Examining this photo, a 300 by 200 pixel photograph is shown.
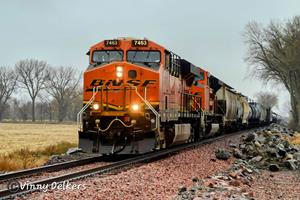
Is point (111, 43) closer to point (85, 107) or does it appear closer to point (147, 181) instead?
point (85, 107)

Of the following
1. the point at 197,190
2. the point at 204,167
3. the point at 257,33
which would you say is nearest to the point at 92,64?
the point at 204,167

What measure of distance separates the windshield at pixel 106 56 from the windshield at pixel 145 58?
13.7 inches

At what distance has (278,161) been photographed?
17.3 m

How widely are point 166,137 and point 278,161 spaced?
4991 millimetres

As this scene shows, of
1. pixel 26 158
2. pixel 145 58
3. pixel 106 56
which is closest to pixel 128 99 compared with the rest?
pixel 145 58

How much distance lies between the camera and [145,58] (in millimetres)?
14633

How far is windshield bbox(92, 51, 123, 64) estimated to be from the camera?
14.6 metres

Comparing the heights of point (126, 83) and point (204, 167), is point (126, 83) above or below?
above

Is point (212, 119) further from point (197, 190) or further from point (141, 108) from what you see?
point (197, 190)

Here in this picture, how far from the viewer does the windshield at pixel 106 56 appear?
47.9 feet

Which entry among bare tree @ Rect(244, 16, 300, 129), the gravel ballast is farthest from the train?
bare tree @ Rect(244, 16, 300, 129)

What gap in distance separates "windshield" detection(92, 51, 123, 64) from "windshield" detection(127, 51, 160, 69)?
35cm

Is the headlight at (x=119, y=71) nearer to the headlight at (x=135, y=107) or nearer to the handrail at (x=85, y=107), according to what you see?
the handrail at (x=85, y=107)

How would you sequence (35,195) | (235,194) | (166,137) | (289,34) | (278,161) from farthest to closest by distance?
1. (289,34)
2. (278,161)
3. (166,137)
4. (235,194)
5. (35,195)
